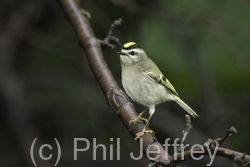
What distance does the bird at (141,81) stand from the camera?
340 cm

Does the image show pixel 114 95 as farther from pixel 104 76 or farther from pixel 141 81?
pixel 141 81

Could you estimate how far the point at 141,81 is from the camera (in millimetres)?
3463

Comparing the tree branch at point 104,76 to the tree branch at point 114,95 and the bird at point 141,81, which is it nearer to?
the tree branch at point 114,95

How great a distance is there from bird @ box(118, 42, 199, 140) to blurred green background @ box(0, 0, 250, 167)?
100 cm

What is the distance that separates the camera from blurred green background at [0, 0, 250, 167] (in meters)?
4.61

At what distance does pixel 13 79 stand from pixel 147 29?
1.82 metres

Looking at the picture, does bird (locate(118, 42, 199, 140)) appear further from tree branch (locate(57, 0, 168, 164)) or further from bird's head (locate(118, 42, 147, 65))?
tree branch (locate(57, 0, 168, 164))

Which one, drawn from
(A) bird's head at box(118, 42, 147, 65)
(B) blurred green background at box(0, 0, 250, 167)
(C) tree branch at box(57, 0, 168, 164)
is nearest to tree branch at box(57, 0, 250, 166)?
(C) tree branch at box(57, 0, 168, 164)

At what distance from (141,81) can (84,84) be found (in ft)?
5.16

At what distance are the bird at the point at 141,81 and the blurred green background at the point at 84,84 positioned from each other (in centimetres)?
100

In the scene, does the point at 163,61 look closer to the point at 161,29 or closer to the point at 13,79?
the point at 161,29

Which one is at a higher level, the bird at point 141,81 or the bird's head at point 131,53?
the bird's head at point 131,53

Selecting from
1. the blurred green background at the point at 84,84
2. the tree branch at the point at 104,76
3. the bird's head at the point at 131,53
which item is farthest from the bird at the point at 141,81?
the blurred green background at the point at 84,84

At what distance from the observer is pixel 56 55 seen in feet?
16.8
